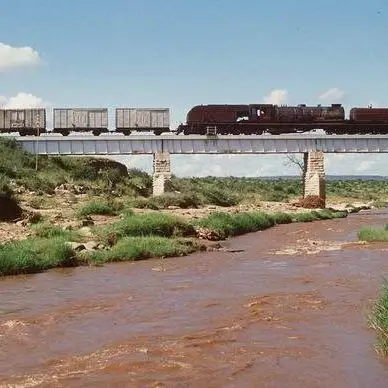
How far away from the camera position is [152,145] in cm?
3931

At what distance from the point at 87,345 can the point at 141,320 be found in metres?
1.59

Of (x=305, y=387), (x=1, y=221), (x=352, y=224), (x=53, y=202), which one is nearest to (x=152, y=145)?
(x=53, y=202)

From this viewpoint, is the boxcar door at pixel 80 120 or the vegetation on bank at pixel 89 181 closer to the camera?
the vegetation on bank at pixel 89 181

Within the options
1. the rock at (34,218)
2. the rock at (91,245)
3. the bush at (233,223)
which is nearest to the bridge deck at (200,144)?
the bush at (233,223)

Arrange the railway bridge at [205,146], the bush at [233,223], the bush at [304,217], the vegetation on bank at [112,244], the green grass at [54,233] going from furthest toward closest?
the railway bridge at [205,146], the bush at [304,217], the bush at [233,223], the green grass at [54,233], the vegetation on bank at [112,244]

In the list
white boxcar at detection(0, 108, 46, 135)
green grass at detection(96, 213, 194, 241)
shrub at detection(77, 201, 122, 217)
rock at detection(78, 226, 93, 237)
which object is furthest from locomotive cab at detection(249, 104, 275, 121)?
rock at detection(78, 226, 93, 237)

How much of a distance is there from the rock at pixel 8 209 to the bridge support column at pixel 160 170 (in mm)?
16335

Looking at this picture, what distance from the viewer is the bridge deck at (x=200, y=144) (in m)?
38.8

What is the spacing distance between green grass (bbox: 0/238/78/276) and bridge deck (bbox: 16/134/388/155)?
23.3 m

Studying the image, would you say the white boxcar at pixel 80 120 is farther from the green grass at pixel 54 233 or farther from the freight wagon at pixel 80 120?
the green grass at pixel 54 233

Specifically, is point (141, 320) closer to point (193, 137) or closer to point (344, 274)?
point (344, 274)

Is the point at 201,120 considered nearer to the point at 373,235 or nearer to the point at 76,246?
the point at 373,235

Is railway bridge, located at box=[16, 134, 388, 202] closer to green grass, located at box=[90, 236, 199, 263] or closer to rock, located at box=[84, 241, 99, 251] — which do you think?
green grass, located at box=[90, 236, 199, 263]

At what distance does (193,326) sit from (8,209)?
15.1 meters
